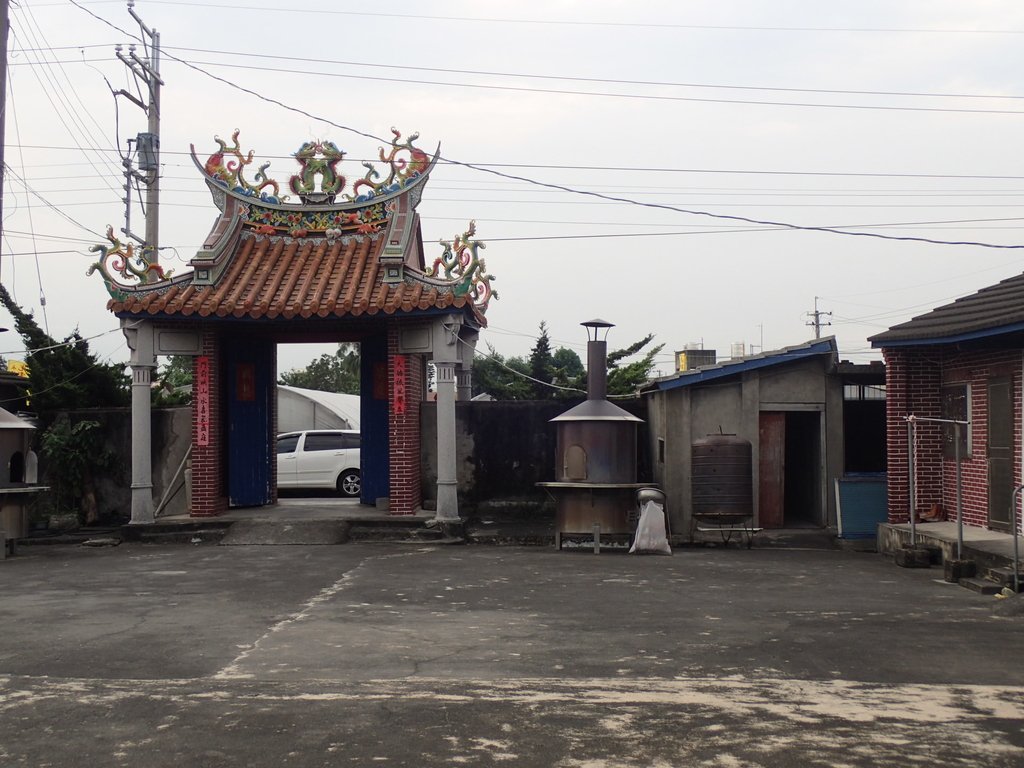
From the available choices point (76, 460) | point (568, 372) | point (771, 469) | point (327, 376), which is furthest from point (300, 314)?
point (327, 376)

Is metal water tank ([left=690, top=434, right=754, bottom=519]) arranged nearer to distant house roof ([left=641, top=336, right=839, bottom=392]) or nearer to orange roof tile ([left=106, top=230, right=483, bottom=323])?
distant house roof ([left=641, top=336, right=839, bottom=392])

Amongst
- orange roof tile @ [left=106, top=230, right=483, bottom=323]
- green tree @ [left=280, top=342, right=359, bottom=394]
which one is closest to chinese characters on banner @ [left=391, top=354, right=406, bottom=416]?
orange roof tile @ [left=106, top=230, right=483, bottom=323]

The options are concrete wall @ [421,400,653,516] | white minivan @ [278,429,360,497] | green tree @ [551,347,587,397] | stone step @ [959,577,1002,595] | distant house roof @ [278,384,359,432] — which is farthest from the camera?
distant house roof @ [278,384,359,432]

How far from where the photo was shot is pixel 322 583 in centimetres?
1136

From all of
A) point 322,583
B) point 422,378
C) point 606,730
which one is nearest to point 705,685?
point 606,730

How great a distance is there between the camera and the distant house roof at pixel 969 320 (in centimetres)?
1182

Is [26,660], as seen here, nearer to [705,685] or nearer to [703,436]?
[705,685]

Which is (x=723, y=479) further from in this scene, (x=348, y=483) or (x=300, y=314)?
(x=348, y=483)

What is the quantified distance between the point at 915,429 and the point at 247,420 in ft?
33.3

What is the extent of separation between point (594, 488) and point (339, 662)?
7.14 m

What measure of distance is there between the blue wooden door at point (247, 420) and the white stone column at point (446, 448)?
3379 millimetres

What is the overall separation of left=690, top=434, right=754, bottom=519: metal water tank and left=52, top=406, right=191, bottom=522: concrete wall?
8.36 m

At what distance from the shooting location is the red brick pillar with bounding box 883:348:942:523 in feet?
47.4

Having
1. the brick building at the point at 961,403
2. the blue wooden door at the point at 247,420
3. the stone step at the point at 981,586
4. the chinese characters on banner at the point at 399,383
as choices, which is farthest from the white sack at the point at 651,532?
the blue wooden door at the point at 247,420
